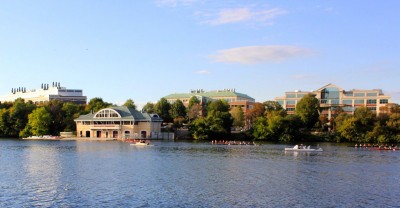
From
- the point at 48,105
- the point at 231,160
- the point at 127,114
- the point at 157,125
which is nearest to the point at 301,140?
the point at 157,125

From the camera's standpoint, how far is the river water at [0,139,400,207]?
36.5 m

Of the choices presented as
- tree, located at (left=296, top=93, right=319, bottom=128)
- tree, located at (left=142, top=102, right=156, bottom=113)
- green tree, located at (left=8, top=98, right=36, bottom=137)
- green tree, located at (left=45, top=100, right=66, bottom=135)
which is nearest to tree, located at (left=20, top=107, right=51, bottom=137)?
green tree, located at (left=8, top=98, right=36, bottom=137)

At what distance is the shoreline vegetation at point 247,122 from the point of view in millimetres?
126062

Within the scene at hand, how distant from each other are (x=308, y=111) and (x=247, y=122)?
23.9 m

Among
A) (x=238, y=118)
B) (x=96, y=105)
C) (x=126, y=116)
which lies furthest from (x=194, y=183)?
(x=96, y=105)

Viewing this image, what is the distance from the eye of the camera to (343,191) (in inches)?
1646

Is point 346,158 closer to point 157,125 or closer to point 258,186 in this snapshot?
point 258,186

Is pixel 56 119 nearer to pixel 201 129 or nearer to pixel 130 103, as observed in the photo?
pixel 130 103

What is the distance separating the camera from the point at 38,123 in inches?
5428

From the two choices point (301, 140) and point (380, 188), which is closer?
point (380, 188)

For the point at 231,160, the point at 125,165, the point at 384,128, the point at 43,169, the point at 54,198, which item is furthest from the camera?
the point at 384,128

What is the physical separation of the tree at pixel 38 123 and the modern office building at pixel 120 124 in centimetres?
923

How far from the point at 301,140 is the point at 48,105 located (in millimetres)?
80626

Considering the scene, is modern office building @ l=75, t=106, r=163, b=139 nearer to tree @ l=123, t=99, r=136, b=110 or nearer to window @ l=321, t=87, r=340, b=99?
tree @ l=123, t=99, r=136, b=110
